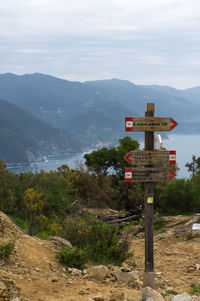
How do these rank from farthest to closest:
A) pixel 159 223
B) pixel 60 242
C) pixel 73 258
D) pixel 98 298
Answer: pixel 159 223 < pixel 60 242 < pixel 73 258 < pixel 98 298

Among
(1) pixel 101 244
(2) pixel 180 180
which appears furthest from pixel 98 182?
(1) pixel 101 244

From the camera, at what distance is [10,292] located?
571 cm

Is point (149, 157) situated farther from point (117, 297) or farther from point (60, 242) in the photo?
point (60, 242)

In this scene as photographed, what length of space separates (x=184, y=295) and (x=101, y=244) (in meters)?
3.14

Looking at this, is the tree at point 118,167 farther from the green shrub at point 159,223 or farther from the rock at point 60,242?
the rock at point 60,242

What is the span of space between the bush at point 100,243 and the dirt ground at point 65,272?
73cm

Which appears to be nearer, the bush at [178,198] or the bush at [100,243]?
the bush at [100,243]

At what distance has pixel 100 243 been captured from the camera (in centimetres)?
938

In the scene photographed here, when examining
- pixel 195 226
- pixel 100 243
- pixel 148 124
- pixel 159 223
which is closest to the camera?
pixel 148 124

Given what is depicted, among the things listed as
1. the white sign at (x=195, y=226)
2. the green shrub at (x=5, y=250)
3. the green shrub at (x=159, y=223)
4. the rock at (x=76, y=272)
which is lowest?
the green shrub at (x=159, y=223)

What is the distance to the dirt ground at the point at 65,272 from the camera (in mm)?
6598

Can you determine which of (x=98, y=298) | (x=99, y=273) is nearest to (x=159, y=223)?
(x=99, y=273)

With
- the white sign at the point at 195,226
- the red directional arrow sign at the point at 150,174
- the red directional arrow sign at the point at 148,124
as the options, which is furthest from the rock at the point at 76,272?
the white sign at the point at 195,226

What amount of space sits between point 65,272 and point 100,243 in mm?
1622
